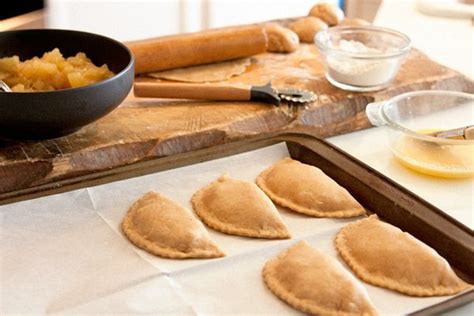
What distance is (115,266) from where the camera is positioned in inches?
44.1

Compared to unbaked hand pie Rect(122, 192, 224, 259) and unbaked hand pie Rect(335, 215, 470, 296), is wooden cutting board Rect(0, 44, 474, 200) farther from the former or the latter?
unbaked hand pie Rect(335, 215, 470, 296)

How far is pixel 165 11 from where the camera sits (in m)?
3.12

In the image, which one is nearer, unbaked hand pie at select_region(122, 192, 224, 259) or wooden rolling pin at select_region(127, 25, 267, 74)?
unbaked hand pie at select_region(122, 192, 224, 259)

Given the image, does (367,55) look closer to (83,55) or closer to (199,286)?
(83,55)

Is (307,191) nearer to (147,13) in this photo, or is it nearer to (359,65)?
(359,65)

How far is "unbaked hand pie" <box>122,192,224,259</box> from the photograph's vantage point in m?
1.15

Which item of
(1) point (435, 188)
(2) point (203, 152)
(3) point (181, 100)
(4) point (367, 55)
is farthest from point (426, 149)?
(3) point (181, 100)

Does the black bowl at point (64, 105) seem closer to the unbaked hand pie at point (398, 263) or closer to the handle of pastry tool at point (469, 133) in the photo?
the unbaked hand pie at point (398, 263)

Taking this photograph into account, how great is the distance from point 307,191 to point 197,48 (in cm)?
61

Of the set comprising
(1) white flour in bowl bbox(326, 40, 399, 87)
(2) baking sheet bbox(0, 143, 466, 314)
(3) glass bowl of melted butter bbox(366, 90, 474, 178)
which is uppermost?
(1) white flour in bowl bbox(326, 40, 399, 87)

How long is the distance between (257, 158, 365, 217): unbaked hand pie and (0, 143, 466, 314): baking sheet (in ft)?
0.06

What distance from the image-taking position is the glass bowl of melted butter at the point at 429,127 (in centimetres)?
141

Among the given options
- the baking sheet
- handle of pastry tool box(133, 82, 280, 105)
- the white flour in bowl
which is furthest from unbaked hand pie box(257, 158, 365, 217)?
the white flour in bowl

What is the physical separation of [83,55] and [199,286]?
0.65 meters
